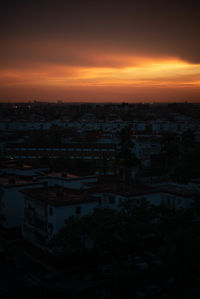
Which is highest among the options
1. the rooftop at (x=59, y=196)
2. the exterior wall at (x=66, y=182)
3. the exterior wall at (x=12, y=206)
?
the rooftop at (x=59, y=196)

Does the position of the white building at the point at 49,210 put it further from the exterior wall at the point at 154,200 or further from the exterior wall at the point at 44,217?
the exterior wall at the point at 154,200

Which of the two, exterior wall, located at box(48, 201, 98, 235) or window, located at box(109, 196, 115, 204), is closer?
exterior wall, located at box(48, 201, 98, 235)

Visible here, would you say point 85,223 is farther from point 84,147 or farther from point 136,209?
point 84,147

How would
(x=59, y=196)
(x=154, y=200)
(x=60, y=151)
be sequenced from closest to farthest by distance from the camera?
(x=59, y=196), (x=154, y=200), (x=60, y=151)

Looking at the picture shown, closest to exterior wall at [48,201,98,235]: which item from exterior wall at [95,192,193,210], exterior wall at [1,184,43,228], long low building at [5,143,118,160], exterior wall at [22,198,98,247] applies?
exterior wall at [22,198,98,247]

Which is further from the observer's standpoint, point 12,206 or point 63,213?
point 12,206

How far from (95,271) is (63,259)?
1.13 m

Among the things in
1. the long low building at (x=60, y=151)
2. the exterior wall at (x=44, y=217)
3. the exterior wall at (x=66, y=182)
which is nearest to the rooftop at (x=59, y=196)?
the exterior wall at (x=44, y=217)

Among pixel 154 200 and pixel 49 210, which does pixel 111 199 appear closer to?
pixel 154 200

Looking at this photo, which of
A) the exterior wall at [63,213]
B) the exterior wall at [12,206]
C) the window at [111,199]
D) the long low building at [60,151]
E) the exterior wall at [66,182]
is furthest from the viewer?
the long low building at [60,151]

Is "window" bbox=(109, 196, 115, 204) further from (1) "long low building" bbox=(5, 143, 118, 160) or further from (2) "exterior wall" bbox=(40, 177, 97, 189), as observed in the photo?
(1) "long low building" bbox=(5, 143, 118, 160)

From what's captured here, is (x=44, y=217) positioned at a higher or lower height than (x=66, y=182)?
lower

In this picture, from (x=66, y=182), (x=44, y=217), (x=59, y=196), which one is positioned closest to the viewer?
(x=44, y=217)

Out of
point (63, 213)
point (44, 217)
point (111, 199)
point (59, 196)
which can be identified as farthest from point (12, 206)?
point (111, 199)
